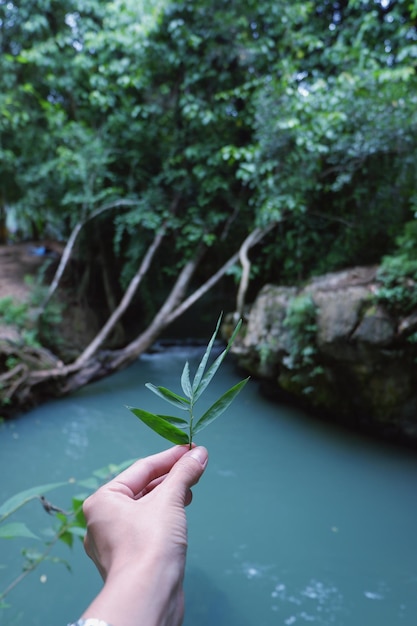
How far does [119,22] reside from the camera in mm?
4707

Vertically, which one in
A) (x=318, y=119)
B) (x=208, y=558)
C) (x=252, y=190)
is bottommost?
(x=208, y=558)

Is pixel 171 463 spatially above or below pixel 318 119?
below

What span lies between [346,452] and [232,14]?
4929 mm

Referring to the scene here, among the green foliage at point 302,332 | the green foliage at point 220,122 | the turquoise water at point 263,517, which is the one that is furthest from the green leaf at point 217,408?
the green foliage at point 220,122

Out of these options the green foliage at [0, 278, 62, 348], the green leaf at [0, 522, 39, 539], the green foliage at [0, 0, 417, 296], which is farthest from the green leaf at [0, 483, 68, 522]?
the green foliage at [0, 0, 417, 296]

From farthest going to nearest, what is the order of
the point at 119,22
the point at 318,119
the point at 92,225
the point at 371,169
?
the point at 92,225, the point at 119,22, the point at 371,169, the point at 318,119

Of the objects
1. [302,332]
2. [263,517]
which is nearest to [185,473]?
[263,517]

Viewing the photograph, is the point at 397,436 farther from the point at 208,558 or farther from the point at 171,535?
the point at 171,535

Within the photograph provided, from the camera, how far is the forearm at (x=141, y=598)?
1.55 ft

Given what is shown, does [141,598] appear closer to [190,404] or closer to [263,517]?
[190,404]

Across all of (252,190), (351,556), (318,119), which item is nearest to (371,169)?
(318,119)

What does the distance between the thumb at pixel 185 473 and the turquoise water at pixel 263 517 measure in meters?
1.52

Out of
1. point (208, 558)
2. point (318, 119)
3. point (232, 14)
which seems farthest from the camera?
point (232, 14)

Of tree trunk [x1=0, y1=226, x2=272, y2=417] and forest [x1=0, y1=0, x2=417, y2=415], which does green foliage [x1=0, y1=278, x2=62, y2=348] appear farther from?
tree trunk [x1=0, y1=226, x2=272, y2=417]
